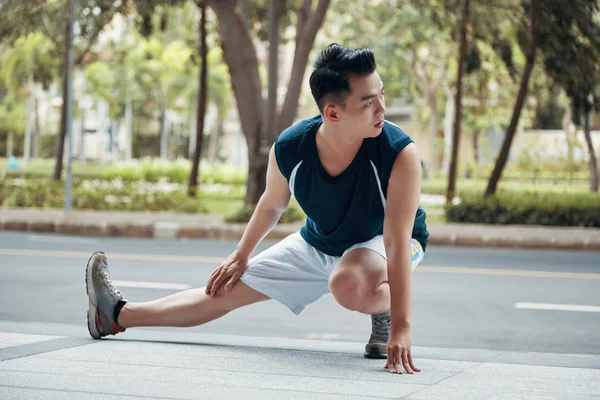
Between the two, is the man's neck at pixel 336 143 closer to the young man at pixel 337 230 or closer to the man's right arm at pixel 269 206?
the young man at pixel 337 230

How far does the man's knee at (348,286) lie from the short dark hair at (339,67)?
2.62 ft

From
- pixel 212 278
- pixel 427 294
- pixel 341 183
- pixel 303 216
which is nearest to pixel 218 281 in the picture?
pixel 212 278

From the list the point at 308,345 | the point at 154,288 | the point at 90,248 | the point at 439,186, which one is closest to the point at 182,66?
the point at 439,186

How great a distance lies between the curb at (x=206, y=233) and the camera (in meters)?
15.0

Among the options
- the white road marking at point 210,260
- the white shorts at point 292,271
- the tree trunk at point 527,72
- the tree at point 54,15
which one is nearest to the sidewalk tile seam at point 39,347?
the white shorts at point 292,271

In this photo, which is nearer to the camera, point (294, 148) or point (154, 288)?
point (294, 148)

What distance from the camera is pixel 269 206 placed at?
16.9 ft

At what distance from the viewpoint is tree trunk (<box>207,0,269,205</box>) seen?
16.5 metres

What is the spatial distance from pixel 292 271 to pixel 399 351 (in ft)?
2.74

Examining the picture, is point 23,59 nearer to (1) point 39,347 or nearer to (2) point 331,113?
(1) point 39,347

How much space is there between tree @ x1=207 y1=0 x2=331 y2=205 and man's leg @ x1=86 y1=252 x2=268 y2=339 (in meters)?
11.2

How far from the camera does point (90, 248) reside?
13828 millimetres

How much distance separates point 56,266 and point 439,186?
71.8ft

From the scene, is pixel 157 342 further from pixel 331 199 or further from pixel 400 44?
pixel 400 44
